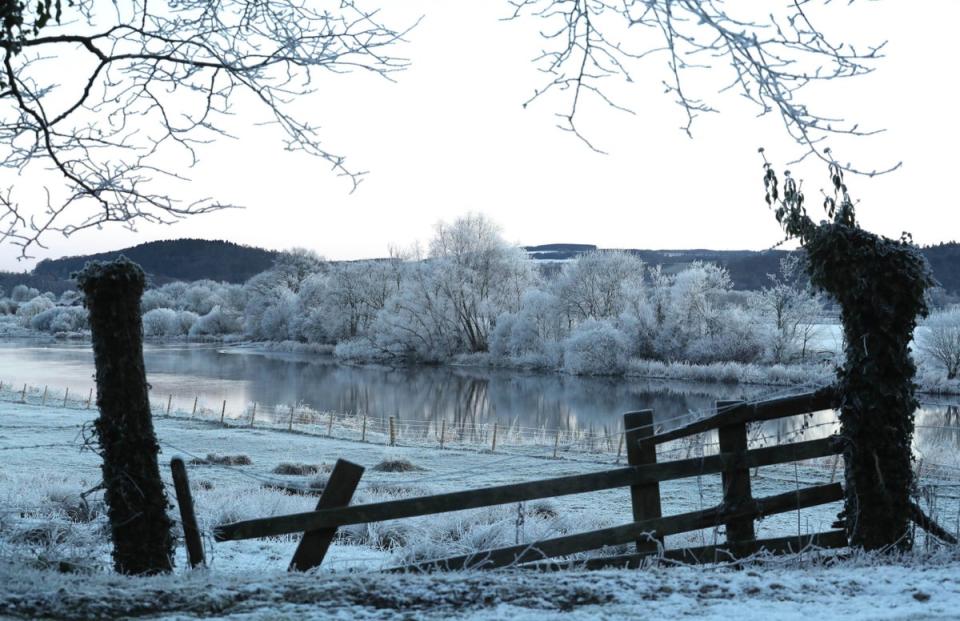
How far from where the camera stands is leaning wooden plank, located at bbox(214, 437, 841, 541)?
5.23m

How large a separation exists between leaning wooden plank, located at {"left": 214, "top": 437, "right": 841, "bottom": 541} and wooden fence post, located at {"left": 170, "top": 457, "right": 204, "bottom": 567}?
345 millimetres

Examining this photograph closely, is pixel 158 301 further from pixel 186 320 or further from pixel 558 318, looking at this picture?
pixel 558 318

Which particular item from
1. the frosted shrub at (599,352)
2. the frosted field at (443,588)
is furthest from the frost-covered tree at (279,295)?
the frosted field at (443,588)

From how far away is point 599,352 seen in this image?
49.4 m

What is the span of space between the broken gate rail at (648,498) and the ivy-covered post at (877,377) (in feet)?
0.52

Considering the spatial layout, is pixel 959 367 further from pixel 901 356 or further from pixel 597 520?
pixel 901 356

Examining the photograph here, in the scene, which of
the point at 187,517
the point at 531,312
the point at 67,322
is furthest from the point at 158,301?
the point at 187,517

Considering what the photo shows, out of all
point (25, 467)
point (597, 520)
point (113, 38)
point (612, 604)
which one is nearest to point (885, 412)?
point (612, 604)

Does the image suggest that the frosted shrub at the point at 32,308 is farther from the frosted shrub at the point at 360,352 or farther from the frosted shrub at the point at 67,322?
the frosted shrub at the point at 360,352

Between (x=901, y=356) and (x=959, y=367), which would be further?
(x=959, y=367)

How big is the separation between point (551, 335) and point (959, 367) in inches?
927

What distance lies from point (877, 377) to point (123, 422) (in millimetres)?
4769

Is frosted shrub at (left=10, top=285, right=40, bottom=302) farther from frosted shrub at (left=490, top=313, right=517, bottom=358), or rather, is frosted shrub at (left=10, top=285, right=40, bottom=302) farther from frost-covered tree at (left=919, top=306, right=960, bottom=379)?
frost-covered tree at (left=919, top=306, right=960, bottom=379)

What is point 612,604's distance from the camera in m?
3.93
